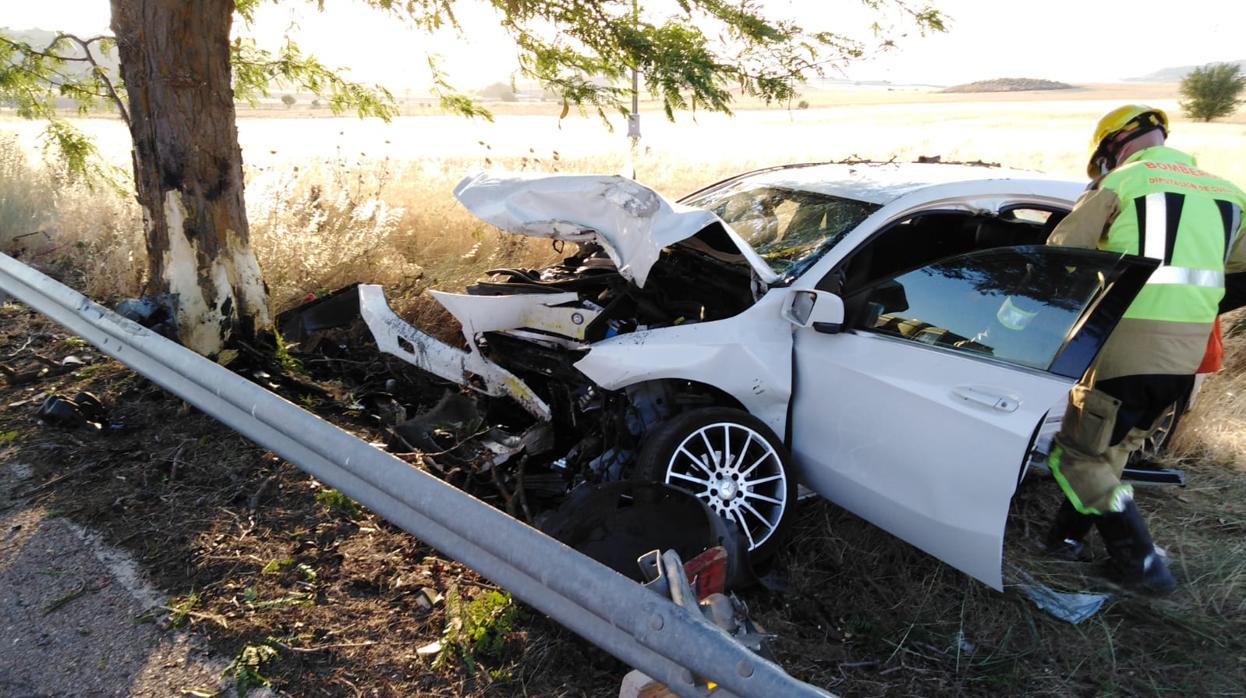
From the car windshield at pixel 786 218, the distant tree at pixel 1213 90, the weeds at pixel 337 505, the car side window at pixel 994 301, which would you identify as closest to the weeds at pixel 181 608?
the weeds at pixel 337 505

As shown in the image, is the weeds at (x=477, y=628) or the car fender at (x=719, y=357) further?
the car fender at (x=719, y=357)

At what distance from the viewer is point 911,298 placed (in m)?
3.52

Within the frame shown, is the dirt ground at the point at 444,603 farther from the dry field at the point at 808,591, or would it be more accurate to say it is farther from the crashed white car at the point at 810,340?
the crashed white car at the point at 810,340

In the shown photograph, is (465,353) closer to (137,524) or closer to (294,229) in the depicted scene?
(137,524)

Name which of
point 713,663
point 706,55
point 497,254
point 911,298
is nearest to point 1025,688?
point 911,298

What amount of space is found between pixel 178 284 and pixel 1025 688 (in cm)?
510

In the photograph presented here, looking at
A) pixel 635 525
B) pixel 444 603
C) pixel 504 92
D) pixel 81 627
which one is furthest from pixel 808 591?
pixel 504 92

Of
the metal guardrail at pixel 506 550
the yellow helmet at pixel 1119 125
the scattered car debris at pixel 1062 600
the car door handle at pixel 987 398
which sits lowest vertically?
the scattered car debris at pixel 1062 600

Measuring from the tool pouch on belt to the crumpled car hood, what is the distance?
4.80ft

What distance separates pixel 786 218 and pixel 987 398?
1657 millimetres

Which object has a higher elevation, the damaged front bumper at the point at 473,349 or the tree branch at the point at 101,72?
the tree branch at the point at 101,72

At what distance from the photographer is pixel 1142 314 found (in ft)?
10.9

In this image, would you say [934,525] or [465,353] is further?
[465,353]

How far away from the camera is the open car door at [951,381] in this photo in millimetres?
3051
